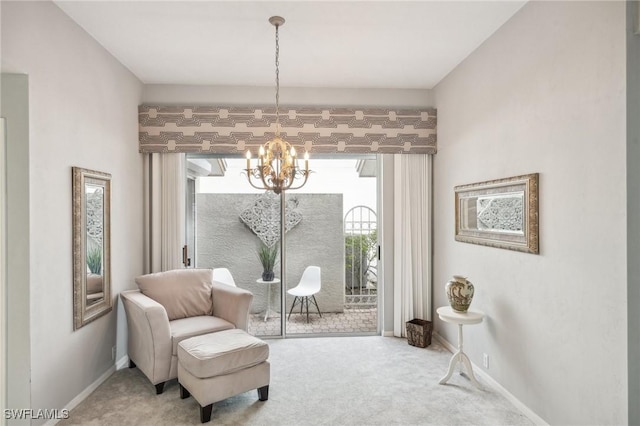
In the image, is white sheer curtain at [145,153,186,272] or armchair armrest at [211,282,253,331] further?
white sheer curtain at [145,153,186,272]

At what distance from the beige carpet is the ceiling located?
2827mm

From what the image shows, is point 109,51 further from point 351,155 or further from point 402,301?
point 402,301

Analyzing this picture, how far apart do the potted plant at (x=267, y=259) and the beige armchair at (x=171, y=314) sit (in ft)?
2.52

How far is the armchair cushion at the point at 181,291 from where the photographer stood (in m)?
3.38

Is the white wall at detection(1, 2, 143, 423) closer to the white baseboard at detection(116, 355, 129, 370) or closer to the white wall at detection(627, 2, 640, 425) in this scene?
the white baseboard at detection(116, 355, 129, 370)

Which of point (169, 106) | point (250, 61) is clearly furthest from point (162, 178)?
point (250, 61)

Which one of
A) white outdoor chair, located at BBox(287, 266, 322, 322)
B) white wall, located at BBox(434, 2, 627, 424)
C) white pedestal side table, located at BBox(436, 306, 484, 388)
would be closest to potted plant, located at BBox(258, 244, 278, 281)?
white outdoor chair, located at BBox(287, 266, 322, 322)

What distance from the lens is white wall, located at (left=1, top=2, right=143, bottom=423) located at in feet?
7.48

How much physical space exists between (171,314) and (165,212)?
1201 millimetres

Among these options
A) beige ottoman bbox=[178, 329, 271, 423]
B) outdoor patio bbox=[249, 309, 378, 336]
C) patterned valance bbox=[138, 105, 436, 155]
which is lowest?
outdoor patio bbox=[249, 309, 378, 336]

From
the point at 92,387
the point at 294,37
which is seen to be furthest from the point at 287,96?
the point at 92,387

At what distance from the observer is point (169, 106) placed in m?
4.03

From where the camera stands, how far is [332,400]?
2.82 metres

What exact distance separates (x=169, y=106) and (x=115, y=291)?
6.53ft
